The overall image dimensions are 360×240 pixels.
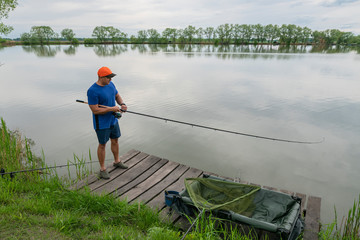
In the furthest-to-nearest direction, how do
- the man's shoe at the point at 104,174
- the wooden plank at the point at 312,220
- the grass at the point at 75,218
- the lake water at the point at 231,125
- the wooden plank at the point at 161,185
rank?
1. the lake water at the point at 231,125
2. the man's shoe at the point at 104,174
3. the wooden plank at the point at 161,185
4. the wooden plank at the point at 312,220
5. the grass at the point at 75,218

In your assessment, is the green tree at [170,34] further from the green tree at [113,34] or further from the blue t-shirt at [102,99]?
the blue t-shirt at [102,99]

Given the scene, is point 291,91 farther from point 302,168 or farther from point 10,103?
point 10,103

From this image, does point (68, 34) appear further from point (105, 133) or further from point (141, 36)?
point (105, 133)

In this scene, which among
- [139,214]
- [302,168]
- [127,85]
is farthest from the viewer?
[127,85]

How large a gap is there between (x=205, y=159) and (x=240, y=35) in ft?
266

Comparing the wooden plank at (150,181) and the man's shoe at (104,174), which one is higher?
the man's shoe at (104,174)

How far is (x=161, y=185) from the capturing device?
352cm

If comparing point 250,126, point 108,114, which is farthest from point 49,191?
point 250,126

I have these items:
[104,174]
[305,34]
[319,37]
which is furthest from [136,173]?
[319,37]

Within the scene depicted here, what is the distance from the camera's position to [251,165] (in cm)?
503

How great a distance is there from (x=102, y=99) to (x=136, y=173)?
1.41 m

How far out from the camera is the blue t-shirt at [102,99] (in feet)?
10.3

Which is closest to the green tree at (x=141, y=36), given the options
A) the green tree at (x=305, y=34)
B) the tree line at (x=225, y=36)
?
the tree line at (x=225, y=36)

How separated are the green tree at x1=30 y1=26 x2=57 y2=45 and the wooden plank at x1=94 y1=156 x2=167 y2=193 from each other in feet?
264
